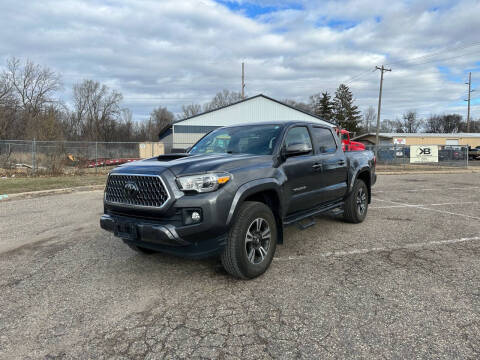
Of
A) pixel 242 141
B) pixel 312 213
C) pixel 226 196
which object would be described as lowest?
pixel 312 213

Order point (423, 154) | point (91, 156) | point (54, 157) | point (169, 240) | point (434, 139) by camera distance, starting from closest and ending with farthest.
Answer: point (169, 240) < point (54, 157) < point (91, 156) < point (423, 154) < point (434, 139)

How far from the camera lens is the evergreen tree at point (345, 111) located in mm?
72562

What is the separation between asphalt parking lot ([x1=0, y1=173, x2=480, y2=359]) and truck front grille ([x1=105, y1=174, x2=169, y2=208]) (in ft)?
3.12

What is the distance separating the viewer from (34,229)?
6.14m

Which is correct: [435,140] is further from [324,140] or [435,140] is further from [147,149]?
[324,140]

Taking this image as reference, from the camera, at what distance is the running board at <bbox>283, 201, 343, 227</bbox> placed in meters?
4.29

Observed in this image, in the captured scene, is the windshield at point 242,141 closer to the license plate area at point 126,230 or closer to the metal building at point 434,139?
the license plate area at point 126,230

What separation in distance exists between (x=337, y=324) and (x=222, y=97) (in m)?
89.1

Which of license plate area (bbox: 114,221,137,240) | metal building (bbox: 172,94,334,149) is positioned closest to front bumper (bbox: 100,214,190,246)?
license plate area (bbox: 114,221,137,240)

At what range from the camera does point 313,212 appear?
15.7 feet

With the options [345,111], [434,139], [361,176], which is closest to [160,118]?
[345,111]

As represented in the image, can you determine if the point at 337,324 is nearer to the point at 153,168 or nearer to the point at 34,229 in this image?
the point at 153,168

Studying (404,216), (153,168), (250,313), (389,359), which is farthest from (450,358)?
(404,216)

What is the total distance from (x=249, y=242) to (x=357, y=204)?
134 inches
